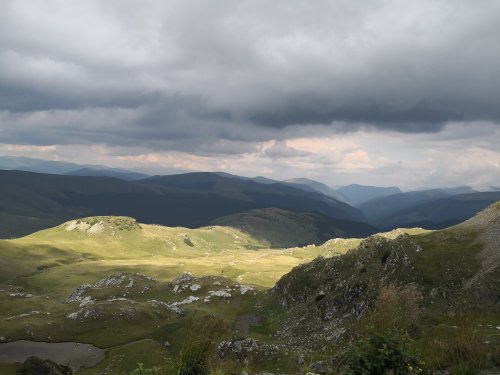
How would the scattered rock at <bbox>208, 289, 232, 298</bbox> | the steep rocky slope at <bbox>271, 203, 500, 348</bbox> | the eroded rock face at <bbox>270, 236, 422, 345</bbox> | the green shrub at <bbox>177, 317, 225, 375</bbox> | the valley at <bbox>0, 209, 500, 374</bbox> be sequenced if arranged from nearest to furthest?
the green shrub at <bbox>177, 317, 225, 375</bbox>
the valley at <bbox>0, 209, 500, 374</bbox>
the steep rocky slope at <bbox>271, 203, 500, 348</bbox>
the eroded rock face at <bbox>270, 236, 422, 345</bbox>
the scattered rock at <bbox>208, 289, 232, 298</bbox>

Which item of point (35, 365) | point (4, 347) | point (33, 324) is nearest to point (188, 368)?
point (35, 365)

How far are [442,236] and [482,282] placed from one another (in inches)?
934

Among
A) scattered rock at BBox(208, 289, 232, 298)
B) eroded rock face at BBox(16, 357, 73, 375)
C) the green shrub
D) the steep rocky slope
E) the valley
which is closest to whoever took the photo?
the green shrub

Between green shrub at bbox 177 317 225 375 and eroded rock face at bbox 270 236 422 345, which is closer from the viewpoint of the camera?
green shrub at bbox 177 317 225 375

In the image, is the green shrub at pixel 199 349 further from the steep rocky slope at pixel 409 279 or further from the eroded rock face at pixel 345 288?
the eroded rock face at pixel 345 288

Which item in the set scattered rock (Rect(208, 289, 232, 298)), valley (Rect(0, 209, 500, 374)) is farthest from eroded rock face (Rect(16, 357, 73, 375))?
scattered rock (Rect(208, 289, 232, 298))

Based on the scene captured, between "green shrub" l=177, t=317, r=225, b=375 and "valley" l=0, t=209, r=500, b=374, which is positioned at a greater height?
"green shrub" l=177, t=317, r=225, b=375

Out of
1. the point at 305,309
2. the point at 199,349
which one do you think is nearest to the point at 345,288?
the point at 305,309

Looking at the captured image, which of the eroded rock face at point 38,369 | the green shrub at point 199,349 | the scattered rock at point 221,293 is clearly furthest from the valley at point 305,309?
the green shrub at point 199,349

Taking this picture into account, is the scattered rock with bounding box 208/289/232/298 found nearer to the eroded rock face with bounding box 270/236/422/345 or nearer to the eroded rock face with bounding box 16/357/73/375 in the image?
the eroded rock face with bounding box 270/236/422/345

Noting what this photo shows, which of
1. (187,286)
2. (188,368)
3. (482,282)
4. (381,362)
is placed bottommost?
(187,286)

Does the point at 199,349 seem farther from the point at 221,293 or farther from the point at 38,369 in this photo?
the point at 221,293

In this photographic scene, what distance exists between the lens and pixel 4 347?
251 ft

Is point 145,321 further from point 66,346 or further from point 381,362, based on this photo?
point 381,362
